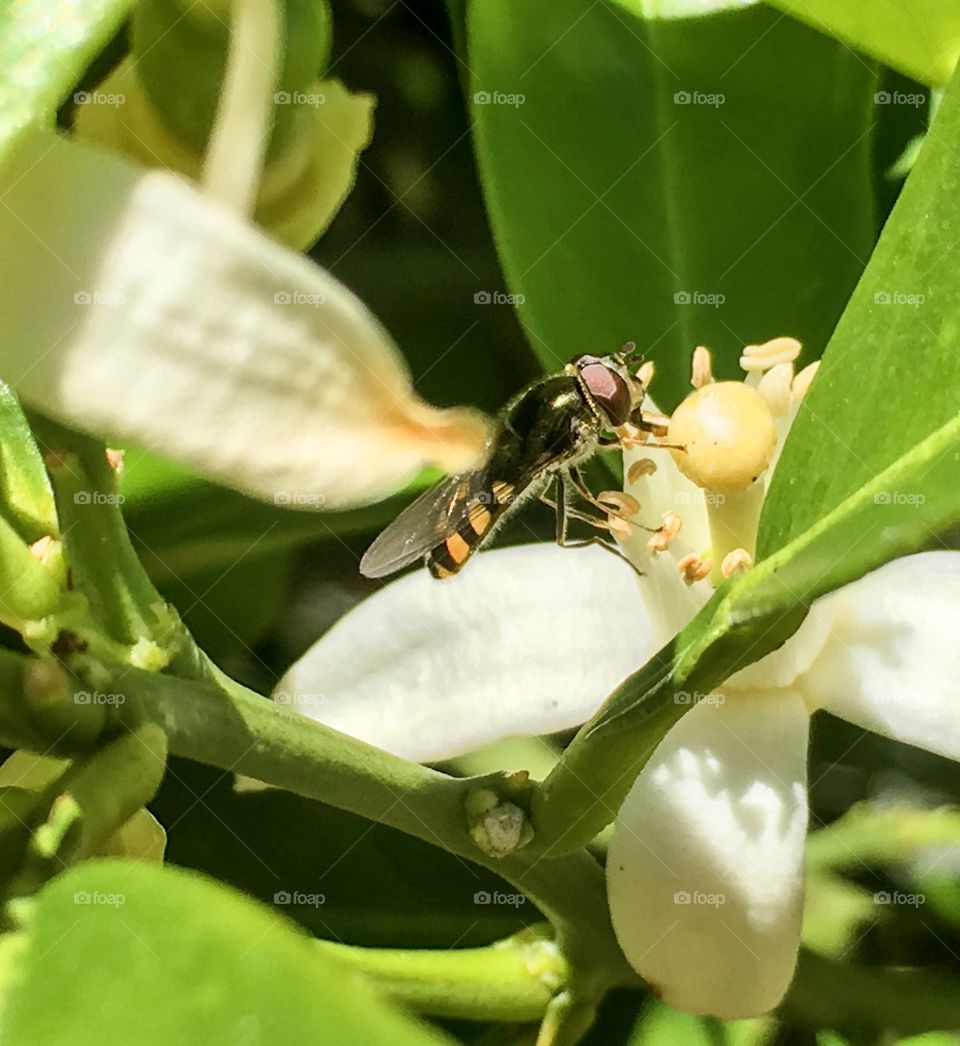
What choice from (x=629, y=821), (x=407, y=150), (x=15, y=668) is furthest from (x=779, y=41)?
(x=15, y=668)

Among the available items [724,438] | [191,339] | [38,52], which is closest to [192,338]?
[191,339]

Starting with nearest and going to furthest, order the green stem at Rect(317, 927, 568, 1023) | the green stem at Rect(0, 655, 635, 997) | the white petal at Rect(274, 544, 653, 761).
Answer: the green stem at Rect(0, 655, 635, 997)
the green stem at Rect(317, 927, 568, 1023)
the white petal at Rect(274, 544, 653, 761)

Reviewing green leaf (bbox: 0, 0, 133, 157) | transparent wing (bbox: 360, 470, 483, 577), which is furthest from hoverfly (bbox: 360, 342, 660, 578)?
green leaf (bbox: 0, 0, 133, 157)

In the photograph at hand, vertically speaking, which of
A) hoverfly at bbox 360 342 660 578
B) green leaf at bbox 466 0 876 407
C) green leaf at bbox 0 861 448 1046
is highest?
green leaf at bbox 466 0 876 407

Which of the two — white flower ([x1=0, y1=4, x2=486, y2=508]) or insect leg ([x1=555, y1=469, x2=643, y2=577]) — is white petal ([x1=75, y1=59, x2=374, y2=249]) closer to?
white flower ([x1=0, y1=4, x2=486, y2=508])

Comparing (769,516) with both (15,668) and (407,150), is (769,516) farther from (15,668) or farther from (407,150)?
(407,150)

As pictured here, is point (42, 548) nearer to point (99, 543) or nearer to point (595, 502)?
point (99, 543)

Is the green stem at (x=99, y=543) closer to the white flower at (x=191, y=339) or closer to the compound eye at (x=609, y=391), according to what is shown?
the white flower at (x=191, y=339)
